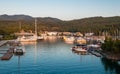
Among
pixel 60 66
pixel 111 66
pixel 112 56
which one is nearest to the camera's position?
pixel 111 66

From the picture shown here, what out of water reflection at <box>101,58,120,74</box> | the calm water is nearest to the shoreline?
water reflection at <box>101,58,120,74</box>

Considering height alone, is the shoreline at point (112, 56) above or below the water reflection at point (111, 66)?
above

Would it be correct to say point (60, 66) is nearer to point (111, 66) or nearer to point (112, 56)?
point (111, 66)

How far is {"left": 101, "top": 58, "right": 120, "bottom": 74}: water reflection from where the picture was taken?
2667 cm

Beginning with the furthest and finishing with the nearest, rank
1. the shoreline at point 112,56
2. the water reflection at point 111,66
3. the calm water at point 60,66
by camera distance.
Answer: the shoreline at point 112,56
the water reflection at point 111,66
the calm water at point 60,66

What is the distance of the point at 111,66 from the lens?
1131 inches

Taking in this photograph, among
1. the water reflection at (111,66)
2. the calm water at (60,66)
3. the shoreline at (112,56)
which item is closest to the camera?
the calm water at (60,66)

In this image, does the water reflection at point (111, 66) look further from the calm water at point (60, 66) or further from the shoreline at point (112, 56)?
the shoreline at point (112, 56)

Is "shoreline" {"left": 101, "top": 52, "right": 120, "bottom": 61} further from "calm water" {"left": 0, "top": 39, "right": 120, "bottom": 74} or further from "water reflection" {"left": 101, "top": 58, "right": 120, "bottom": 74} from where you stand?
"calm water" {"left": 0, "top": 39, "right": 120, "bottom": 74}

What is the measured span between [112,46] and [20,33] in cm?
5703

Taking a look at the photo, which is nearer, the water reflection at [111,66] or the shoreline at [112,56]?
the water reflection at [111,66]

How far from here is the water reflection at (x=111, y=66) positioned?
26675 millimetres

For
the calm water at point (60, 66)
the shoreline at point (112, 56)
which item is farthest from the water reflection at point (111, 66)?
the shoreline at point (112, 56)

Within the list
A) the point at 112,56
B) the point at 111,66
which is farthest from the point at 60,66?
the point at 112,56
